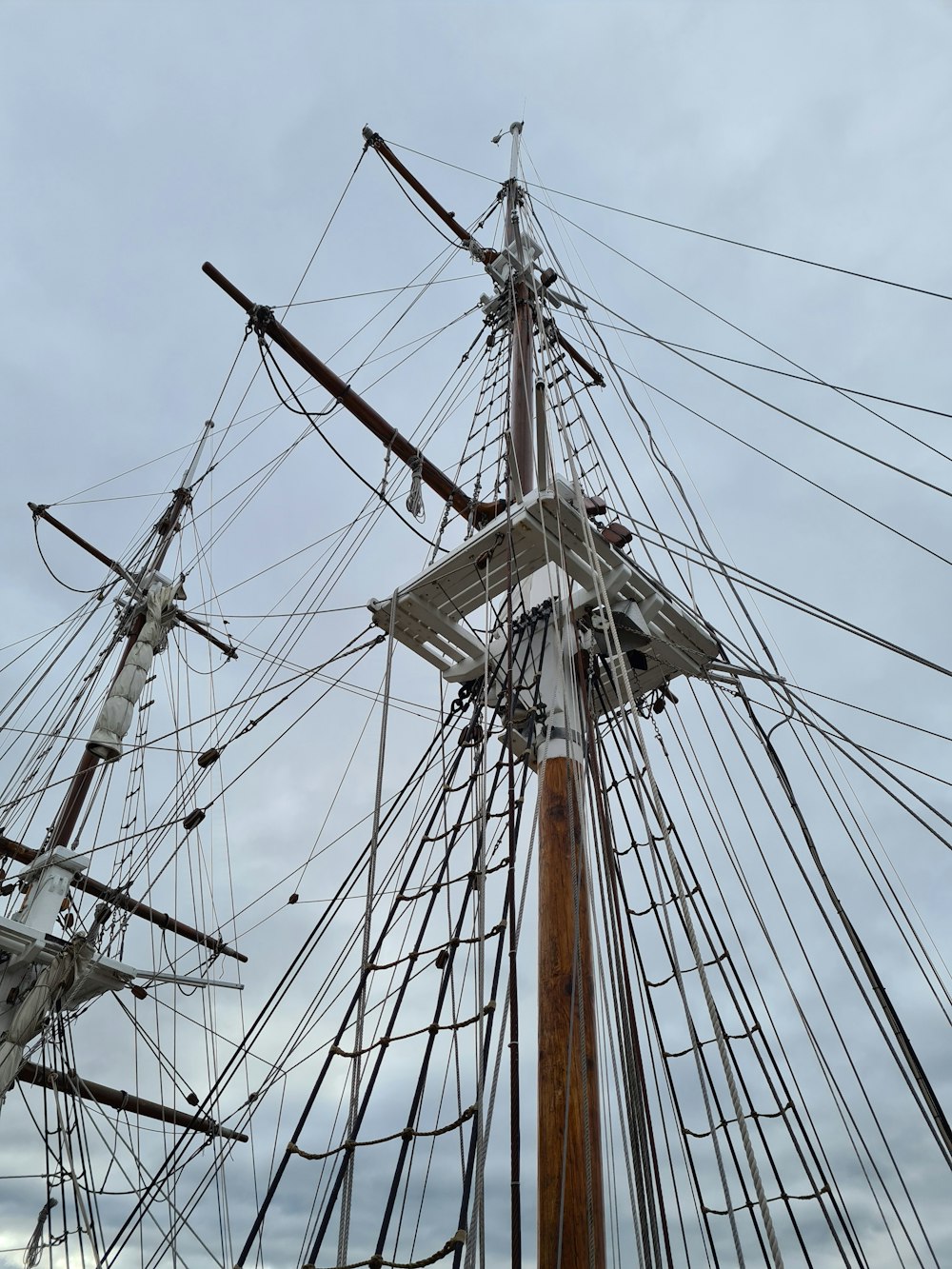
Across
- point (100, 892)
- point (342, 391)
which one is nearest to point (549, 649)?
point (342, 391)

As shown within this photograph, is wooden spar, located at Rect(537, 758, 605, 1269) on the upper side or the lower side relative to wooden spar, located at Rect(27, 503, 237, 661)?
lower

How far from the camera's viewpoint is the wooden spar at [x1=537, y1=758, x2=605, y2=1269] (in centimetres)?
469

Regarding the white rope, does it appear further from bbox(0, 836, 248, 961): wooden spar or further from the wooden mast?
bbox(0, 836, 248, 961): wooden spar

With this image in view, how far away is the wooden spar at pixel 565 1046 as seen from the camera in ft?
15.4

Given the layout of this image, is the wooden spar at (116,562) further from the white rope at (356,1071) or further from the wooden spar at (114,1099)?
the white rope at (356,1071)

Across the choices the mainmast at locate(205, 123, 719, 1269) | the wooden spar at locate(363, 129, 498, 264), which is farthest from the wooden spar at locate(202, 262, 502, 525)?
the wooden spar at locate(363, 129, 498, 264)

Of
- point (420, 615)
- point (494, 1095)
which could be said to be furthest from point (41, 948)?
point (494, 1095)

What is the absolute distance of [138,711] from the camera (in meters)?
18.8

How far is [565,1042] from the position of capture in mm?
5402

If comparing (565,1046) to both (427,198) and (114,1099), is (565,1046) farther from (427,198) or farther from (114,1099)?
(114,1099)

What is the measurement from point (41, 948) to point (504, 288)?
34.4 feet

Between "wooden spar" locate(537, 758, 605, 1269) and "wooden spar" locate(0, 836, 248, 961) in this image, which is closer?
"wooden spar" locate(537, 758, 605, 1269)

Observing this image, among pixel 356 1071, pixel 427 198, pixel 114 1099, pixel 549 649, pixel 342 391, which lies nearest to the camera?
pixel 356 1071

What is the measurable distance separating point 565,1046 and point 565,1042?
0.02 metres
